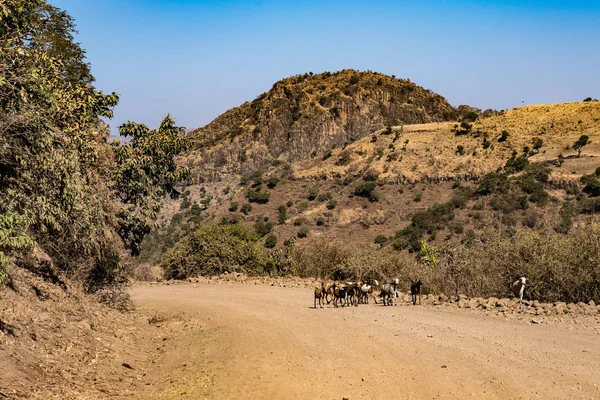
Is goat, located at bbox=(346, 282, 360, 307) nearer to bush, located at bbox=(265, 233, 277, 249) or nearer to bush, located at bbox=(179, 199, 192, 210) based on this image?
bush, located at bbox=(265, 233, 277, 249)

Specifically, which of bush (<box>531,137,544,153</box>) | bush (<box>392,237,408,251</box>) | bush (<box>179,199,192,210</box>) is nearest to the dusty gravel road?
bush (<box>392,237,408,251</box>)

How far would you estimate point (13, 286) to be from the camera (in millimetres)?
12508

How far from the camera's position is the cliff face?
93188 mm

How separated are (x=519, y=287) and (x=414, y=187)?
48276mm

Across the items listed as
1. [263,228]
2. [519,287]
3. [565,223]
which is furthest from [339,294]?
[263,228]

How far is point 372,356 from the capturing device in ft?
36.3

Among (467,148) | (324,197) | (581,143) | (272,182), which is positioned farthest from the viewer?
(272,182)

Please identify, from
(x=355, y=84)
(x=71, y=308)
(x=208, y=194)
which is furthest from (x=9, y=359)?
(x=355, y=84)

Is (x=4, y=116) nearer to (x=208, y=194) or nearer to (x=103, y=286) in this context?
(x=103, y=286)

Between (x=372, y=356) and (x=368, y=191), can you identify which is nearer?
(x=372, y=356)

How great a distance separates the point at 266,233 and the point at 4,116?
159 ft

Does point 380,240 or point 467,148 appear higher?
point 467,148

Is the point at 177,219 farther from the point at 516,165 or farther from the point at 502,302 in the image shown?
the point at 502,302

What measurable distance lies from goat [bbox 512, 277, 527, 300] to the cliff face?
231 feet
